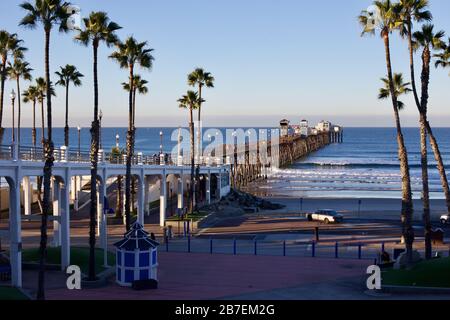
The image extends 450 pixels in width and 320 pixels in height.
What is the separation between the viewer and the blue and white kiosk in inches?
1011

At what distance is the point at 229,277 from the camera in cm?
2794

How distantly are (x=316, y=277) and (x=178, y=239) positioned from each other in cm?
1509

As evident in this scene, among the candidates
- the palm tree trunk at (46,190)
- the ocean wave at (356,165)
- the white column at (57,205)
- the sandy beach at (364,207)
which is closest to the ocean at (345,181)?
the ocean wave at (356,165)

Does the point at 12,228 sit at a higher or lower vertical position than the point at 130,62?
lower

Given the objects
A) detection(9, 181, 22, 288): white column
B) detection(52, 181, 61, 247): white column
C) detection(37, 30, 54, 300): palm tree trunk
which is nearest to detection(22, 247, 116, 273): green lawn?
detection(52, 181, 61, 247): white column

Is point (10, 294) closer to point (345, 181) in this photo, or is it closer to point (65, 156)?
point (65, 156)

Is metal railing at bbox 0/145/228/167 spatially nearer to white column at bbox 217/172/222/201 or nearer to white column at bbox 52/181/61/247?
white column at bbox 52/181/61/247

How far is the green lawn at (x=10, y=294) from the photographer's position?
73.0ft

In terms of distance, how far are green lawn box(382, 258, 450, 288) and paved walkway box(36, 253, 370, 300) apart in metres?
1.42

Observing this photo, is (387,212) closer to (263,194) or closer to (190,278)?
(263,194)

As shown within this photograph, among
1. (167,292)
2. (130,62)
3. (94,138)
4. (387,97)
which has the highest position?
(130,62)

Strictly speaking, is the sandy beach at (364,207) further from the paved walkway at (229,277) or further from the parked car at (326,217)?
the paved walkway at (229,277)

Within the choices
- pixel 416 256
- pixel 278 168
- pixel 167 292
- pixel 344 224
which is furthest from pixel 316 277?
pixel 278 168

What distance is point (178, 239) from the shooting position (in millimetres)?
41281
